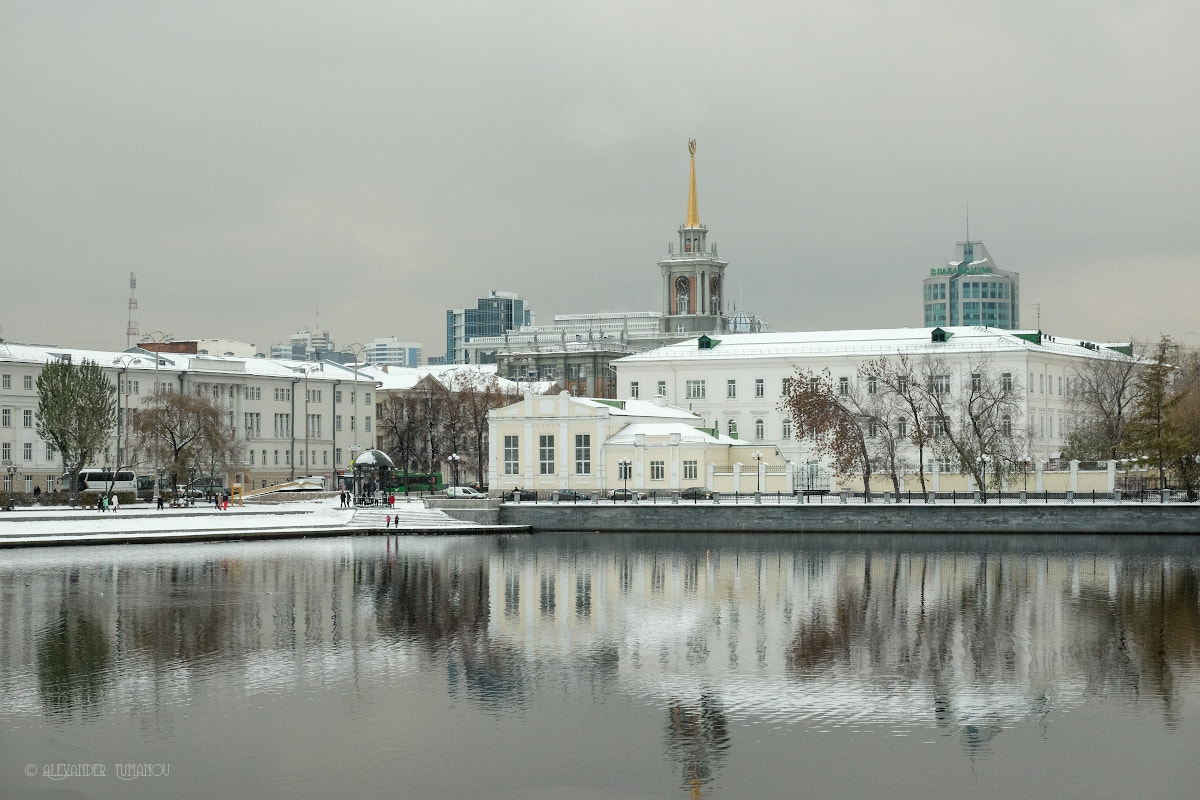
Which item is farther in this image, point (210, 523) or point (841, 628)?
point (210, 523)

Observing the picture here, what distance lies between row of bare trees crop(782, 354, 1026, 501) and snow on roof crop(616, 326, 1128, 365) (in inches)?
68.9

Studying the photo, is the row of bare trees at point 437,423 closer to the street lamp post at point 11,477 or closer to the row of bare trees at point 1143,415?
the street lamp post at point 11,477

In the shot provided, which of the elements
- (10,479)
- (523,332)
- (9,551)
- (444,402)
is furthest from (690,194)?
(9,551)

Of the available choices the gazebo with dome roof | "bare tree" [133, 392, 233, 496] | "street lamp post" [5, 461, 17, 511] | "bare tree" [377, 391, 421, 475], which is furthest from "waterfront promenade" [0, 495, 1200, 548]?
"bare tree" [377, 391, 421, 475]

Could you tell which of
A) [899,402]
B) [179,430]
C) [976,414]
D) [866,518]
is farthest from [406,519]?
[976,414]

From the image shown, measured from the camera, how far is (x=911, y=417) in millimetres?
100125

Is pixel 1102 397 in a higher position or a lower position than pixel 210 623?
higher

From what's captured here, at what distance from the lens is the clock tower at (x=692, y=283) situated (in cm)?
16700

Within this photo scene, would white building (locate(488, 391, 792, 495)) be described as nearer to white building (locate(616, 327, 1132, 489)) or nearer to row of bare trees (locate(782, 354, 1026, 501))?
row of bare trees (locate(782, 354, 1026, 501))

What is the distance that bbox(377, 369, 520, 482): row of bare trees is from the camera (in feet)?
402

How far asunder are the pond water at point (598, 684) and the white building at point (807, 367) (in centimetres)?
4869

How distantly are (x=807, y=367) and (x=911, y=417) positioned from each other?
35.7 ft

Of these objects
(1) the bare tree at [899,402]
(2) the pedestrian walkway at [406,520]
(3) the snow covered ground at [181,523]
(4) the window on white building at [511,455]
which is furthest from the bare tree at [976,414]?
(3) the snow covered ground at [181,523]

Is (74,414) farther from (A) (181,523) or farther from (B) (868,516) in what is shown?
(B) (868,516)
